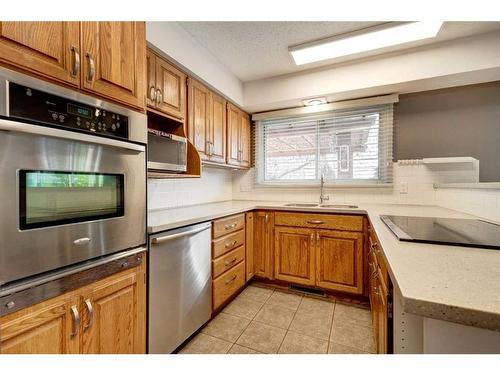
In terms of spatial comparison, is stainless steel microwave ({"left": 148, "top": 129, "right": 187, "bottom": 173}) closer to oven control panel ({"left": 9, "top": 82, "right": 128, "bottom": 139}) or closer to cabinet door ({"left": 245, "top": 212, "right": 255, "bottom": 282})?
oven control panel ({"left": 9, "top": 82, "right": 128, "bottom": 139})

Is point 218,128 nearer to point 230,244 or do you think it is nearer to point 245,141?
point 245,141

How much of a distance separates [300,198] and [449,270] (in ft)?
7.52

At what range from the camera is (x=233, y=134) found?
8.77ft

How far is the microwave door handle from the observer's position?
2.38ft

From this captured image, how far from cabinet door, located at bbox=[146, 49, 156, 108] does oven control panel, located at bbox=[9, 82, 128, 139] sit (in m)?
0.54

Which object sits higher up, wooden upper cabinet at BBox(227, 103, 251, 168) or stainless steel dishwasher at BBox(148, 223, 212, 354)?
wooden upper cabinet at BBox(227, 103, 251, 168)

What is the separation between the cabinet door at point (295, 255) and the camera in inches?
89.3

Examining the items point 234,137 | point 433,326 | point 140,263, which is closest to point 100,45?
point 140,263

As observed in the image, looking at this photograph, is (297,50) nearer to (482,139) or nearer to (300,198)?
(300,198)

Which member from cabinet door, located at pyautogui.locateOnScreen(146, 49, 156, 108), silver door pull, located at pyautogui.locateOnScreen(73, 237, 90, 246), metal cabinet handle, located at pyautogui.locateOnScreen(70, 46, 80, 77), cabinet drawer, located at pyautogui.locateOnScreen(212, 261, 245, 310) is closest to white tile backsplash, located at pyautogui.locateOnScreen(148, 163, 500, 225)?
cabinet door, located at pyautogui.locateOnScreen(146, 49, 156, 108)

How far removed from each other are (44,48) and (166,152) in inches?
35.0

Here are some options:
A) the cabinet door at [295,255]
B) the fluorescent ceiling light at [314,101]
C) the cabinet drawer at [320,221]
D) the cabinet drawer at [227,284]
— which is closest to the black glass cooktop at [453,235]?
the cabinet drawer at [320,221]

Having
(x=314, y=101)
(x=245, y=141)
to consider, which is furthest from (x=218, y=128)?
(x=314, y=101)

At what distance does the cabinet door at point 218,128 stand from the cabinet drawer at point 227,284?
3.59ft
